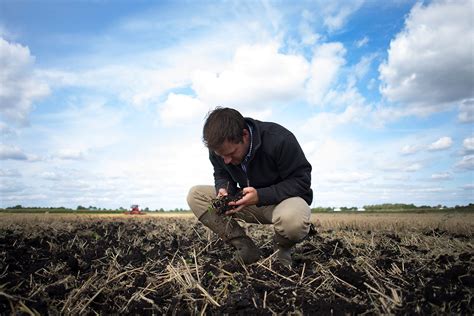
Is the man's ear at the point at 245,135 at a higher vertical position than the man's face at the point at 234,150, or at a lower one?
higher

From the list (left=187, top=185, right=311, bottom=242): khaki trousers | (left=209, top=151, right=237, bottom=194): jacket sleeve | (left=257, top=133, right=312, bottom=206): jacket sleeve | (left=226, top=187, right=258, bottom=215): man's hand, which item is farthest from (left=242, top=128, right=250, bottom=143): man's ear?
(left=187, top=185, right=311, bottom=242): khaki trousers

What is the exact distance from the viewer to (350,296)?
309 cm

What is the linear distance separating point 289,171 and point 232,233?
41.7 inches

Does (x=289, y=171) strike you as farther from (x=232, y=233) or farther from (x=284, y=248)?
(x=232, y=233)

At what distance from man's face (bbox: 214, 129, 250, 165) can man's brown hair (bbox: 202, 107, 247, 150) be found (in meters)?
0.05

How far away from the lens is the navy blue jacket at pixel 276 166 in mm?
4203

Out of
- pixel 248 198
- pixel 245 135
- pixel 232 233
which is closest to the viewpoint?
pixel 248 198

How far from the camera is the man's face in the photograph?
4.07 m

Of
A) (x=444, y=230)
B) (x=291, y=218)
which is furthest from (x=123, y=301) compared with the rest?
(x=444, y=230)

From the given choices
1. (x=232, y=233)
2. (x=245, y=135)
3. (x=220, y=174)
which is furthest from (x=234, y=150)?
(x=232, y=233)

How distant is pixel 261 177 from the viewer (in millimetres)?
4465

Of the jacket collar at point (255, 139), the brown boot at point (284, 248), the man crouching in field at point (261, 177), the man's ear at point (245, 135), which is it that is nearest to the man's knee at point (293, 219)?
the man crouching in field at point (261, 177)

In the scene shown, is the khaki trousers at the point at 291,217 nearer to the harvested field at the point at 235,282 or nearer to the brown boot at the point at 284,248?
the brown boot at the point at 284,248

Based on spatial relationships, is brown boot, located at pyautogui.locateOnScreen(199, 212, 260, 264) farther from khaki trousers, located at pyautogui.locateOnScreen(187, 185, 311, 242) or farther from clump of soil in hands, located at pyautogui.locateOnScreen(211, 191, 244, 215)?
khaki trousers, located at pyautogui.locateOnScreen(187, 185, 311, 242)
